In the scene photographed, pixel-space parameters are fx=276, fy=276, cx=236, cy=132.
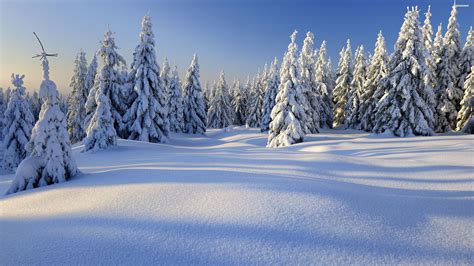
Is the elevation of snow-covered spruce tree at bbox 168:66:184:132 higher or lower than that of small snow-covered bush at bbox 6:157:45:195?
higher

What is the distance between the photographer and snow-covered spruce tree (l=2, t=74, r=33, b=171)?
993 inches

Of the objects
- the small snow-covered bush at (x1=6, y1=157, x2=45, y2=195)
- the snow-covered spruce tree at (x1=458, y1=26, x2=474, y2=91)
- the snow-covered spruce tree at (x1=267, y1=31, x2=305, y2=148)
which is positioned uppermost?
the snow-covered spruce tree at (x1=458, y1=26, x2=474, y2=91)

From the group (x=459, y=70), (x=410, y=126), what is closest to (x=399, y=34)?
(x=410, y=126)

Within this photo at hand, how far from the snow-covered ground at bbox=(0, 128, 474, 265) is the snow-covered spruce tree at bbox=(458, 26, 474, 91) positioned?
31245mm

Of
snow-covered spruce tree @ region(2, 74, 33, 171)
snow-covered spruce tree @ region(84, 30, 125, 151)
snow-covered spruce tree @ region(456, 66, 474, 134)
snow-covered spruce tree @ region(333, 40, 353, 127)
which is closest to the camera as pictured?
snow-covered spruce tree @ region(84, 30, 125, 151)

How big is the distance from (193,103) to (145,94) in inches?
640

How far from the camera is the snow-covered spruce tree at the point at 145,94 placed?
26656 millimetres

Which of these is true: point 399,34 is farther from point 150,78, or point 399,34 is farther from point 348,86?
point 150,78

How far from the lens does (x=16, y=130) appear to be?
25828 millimetres

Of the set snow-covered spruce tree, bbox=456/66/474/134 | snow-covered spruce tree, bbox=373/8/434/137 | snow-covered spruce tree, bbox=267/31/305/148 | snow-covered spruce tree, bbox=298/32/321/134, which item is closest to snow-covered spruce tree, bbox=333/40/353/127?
snow-covered spruce tree, bbox=298/32/321/134

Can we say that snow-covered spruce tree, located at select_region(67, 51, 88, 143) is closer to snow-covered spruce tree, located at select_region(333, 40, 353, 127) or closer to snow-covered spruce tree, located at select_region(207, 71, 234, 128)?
snow-covered spruce tree, located at select_region(207, 71, 234, 128)

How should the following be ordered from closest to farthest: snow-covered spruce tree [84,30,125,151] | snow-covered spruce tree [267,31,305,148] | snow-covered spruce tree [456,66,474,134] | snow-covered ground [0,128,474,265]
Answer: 1. snow-covered ground [0,128,474,265]
2. snow-covered spruce tree [84,30,125,151]
3. snow-covered spruce tree [267,31,305,148]
4. snow-covered spruce tree [456,66,474,134]

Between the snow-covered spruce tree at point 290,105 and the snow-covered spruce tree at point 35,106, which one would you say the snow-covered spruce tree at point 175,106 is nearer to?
the snow-covered spruce tree at point 290,105

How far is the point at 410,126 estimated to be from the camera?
2472cm
